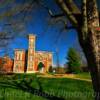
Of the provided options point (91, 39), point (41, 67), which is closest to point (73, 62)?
point (41, 67)

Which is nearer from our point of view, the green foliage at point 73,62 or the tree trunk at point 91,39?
the tree trunk at point 91,39

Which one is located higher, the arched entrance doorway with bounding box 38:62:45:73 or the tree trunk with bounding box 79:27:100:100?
the arched entrance doorway with bounding box 38:62:45:73

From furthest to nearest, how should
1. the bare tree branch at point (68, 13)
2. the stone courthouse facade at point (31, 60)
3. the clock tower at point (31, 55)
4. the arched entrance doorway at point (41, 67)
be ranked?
the stone courthouse facade at point (31, 60), the clock tower at point (31, 55), the arched entrance doorway at point (41, 67), the bare tree branch at point (68, 13)

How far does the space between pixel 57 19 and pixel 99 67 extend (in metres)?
2.05

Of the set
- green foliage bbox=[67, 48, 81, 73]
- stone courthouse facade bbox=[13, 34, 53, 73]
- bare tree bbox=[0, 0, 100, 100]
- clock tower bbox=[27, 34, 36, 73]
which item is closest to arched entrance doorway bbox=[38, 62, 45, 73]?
stone courthouse facade bbox=[13, 34, 53, 73]

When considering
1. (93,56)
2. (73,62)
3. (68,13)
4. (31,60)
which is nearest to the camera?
(93,56)

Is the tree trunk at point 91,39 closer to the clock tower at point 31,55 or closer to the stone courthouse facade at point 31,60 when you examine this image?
the stone courthouse facade at point 31,60

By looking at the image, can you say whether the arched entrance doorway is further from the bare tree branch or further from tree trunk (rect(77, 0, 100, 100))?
tree trunk (rect(77, 0, 100, 100))

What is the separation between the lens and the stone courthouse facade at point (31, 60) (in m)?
69.9

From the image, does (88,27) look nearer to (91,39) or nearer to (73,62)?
(91,39)

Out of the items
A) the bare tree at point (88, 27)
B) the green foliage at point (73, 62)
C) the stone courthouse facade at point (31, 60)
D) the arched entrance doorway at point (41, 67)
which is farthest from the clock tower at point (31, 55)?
the bare tree at point (88, 27)

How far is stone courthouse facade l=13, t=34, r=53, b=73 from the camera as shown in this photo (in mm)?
69938

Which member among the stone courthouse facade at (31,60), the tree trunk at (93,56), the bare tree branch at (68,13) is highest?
the stone courthouse facade at (31,60)

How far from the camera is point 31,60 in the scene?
2803 inches
